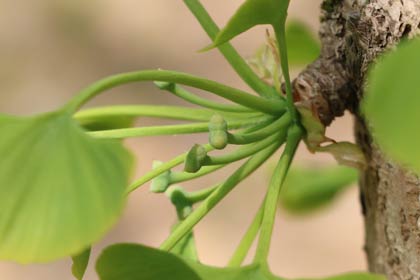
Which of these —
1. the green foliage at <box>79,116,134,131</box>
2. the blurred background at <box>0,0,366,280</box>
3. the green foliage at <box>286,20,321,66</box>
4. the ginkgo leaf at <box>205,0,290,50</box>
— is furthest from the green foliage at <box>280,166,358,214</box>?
the blurred background at <box>0,0,366,280</box>

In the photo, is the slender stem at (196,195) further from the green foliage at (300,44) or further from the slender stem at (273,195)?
the green foliage at (300,44)

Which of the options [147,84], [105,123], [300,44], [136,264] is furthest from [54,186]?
[147,84]

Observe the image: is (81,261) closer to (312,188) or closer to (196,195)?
(196,195)

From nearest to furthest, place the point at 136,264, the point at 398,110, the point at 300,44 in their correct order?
the point at 398,110
the point at 136,264
the point at 300,44

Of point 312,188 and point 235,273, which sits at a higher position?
point 235,273

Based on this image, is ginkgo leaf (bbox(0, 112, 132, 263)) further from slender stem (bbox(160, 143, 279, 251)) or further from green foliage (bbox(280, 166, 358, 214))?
green foliage (bbox(280, 166, 358, 214))

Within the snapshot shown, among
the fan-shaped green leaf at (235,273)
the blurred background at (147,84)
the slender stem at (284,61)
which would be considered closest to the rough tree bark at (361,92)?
the slender stem at (284,61)

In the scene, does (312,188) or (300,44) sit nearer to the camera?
(300,44)

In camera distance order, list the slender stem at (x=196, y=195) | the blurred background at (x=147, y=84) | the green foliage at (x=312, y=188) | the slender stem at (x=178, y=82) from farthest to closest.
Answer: the blurred background at (x=147, y=84), the green foliage at (x=312, y=188), the slender stem at (x=196, y=195), the slender stem at (x=178, y=82)

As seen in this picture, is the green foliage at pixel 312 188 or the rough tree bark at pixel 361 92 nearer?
the rough tree bark at pixel 361 92
